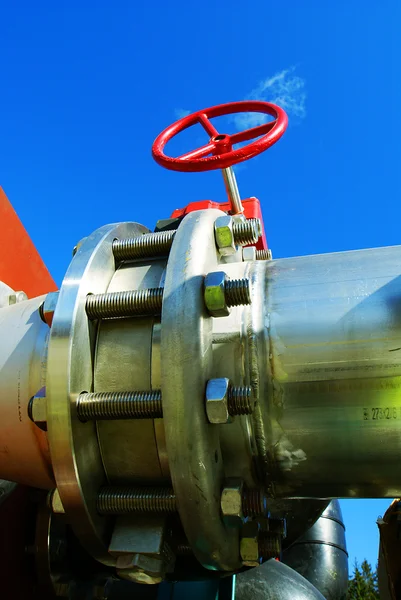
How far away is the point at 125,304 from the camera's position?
0.85 meters

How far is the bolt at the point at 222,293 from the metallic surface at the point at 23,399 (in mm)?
330

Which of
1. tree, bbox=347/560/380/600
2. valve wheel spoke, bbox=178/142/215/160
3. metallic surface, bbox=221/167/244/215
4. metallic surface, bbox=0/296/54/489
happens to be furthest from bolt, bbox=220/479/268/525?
tree, bbox=347/560/380/600

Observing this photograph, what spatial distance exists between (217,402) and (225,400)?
0.04 feet

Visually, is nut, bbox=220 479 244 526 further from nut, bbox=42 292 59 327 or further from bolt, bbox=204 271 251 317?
nut, bbox=42 292 59 327

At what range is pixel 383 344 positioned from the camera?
771 mm

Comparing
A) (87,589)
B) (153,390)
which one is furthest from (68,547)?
(153,390)

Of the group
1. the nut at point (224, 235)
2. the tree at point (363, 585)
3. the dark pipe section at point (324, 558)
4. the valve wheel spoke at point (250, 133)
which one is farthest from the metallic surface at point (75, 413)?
the tree at point (363, 585)

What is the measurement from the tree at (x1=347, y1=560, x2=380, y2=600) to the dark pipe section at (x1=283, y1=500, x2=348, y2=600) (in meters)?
6.31

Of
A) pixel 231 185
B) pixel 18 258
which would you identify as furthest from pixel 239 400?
pixel 231 185

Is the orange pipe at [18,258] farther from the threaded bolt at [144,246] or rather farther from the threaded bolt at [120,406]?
the threaded bolt at [120,406]

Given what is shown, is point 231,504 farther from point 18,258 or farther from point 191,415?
point 18,258

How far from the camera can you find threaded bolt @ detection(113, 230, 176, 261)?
0.97m

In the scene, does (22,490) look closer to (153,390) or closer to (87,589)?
(87,589)

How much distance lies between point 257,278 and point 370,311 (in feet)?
0.68
